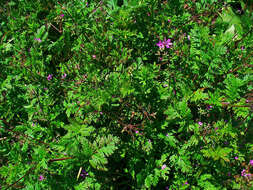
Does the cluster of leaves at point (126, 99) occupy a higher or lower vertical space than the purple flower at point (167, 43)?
lower

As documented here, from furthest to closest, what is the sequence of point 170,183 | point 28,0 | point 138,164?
point 28,0
point 170,183
point 138,164

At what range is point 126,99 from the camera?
2.37 m

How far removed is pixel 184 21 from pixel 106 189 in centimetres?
220

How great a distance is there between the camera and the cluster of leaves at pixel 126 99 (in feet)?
7.23

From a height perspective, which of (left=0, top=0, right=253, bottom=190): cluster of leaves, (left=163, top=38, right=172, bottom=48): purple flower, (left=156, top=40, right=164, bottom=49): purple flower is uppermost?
(left=163, top=38, right=172, bottom=48): purple flower

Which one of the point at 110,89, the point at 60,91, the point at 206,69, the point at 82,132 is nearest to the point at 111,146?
the point at 82,132

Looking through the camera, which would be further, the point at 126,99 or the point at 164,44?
the point at 164,44

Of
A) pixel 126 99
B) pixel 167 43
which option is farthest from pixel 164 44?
pixel 126 99

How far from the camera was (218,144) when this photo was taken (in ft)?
7.78

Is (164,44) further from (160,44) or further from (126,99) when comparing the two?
(126,99)

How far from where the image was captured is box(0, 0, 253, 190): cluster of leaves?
2203mm

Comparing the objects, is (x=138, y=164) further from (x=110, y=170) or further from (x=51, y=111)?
(x=51, y=111)

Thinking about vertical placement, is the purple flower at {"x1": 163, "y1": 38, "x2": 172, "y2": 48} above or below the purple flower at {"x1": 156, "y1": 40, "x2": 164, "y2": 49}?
above

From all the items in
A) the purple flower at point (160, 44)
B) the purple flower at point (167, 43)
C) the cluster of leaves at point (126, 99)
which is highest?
the purple flower at point (167, 43)
